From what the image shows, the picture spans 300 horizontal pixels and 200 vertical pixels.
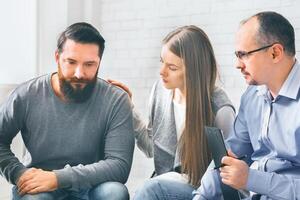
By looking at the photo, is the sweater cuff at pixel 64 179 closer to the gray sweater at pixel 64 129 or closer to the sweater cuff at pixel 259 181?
the gray sweater at pixel 64 129

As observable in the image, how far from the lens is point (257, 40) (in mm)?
1621

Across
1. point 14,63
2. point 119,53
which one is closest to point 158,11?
point 119,53

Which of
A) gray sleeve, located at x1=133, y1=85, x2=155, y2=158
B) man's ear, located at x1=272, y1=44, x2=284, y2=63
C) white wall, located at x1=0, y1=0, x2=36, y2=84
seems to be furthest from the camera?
Result: white wall, located at x1=0, y1=0, x2=36, y2=84

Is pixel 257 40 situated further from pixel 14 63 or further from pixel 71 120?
pixel 14 63

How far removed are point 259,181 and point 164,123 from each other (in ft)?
2.04

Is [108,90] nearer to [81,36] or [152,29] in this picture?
[81,36]

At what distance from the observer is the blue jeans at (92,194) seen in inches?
70.6

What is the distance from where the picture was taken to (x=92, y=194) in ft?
6.16

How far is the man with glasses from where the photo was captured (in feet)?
4.93

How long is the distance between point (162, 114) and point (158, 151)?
16cm

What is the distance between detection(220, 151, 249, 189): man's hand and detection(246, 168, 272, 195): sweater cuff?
15 millimetres

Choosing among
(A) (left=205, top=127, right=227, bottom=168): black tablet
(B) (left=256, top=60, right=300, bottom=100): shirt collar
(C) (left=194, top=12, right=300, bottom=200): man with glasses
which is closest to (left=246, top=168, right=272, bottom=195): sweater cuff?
(C) (left=194, top=12, right=300, bottom=200): man with glasses

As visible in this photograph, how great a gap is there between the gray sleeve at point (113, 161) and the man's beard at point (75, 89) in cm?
13

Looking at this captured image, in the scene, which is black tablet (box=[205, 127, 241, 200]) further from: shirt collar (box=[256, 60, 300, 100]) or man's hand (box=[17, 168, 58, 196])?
man's hand (box=[17, 168, 58, 196])
